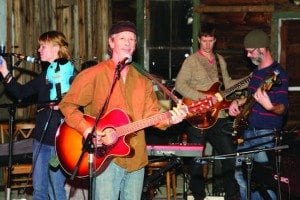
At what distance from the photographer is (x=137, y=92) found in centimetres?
495

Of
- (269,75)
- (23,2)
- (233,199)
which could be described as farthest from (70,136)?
(23,2)

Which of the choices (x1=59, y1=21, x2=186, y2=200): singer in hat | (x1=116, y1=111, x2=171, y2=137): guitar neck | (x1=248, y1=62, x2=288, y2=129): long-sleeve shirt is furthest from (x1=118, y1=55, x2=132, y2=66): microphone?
(x1=248, y1=62, x2=288, y2=129): long-sleeve shirt

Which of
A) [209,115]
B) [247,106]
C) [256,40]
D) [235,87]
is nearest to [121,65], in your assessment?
[247,106]

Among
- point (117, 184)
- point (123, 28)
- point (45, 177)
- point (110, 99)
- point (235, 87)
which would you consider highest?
point (123, 28)

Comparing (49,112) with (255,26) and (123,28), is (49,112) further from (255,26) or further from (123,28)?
(255,26)

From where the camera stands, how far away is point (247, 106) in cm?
638

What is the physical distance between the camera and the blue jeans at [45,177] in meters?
6.05

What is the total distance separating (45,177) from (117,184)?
5.56ft

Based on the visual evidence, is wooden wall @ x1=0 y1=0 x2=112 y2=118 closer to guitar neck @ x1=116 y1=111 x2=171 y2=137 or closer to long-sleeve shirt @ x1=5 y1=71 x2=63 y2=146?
long-sleeve shirt @ x1=5 y1=71 x2=63 y2=146

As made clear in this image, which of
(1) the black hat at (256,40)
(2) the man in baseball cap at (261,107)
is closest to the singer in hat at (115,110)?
(2) the man in baseball cap at (261,107)

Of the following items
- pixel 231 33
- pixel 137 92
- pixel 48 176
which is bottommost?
pixel 48 176

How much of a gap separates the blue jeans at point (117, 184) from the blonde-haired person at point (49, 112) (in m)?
1.43

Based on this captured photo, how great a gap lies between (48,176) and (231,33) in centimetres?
498

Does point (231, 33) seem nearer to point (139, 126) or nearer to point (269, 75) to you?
point (269, 75)
